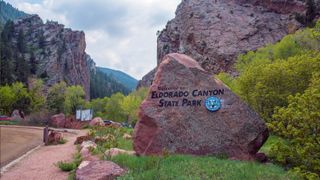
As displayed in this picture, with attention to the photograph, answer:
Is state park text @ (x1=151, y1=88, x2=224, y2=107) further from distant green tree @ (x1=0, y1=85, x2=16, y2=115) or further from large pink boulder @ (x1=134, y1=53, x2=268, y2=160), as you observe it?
distant green tree @ (x1=0, y1=85, x2=16, y2=115)

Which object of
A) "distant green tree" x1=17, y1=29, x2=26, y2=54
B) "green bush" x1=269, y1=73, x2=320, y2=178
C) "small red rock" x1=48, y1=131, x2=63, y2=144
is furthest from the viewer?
"distant green tree" x1=17, y1=29, x2=26, y2=54

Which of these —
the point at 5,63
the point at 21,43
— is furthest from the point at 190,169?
the point at 21,43

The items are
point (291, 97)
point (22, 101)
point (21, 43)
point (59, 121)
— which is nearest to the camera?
point (291, 97)

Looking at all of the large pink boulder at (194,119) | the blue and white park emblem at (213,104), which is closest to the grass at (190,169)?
the large pink boulder at (194,119)

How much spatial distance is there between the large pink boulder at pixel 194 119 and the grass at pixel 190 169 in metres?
1.32

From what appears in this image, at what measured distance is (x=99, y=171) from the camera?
963 centimetres

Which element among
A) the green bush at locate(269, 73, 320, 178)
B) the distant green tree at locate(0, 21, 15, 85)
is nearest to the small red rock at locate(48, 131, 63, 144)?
the green bush at locate(269, 73, 320, 178)

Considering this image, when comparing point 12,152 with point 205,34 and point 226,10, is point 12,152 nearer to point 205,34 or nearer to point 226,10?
point 205,34

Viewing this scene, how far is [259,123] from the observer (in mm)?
12750

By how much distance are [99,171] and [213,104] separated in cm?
497

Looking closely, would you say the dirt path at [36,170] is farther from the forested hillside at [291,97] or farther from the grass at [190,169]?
the forested hillside at [291,97]

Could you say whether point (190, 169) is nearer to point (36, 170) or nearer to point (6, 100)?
point (36, 170)

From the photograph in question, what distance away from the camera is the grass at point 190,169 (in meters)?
8.99

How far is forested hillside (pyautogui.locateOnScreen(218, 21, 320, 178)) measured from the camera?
31.1ft
